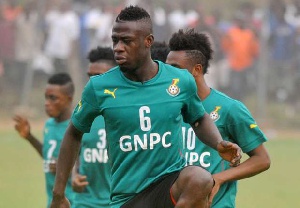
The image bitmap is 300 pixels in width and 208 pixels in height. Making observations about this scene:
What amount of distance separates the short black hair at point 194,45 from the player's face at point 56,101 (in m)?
2.40

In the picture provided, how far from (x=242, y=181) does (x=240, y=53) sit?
20.6ft

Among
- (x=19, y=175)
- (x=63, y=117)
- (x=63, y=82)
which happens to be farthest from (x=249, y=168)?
(x=19, y=175)

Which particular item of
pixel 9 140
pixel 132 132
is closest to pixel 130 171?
pixel 132 132

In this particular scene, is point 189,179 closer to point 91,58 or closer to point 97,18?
point 91,58

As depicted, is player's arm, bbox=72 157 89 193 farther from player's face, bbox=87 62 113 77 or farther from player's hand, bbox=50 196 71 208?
player's hand, bbox=50 196 71 208

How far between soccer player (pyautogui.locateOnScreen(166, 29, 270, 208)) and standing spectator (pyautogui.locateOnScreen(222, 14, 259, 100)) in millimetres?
13925

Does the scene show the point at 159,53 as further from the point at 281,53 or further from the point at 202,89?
the point at 281,53

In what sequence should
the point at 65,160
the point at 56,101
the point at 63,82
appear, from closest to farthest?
the point at 65,160 < the point at 56,101 < the point at 63,82

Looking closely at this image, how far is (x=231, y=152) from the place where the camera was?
549 cm

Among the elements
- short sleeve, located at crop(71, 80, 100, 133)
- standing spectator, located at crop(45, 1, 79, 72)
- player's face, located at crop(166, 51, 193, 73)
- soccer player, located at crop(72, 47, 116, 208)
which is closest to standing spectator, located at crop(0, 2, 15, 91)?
standing spectator, located at crop(45, 1, 79, 72)

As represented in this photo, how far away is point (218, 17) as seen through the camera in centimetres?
2100

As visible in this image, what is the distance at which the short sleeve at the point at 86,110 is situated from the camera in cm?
580

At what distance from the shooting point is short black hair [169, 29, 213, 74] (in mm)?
6980

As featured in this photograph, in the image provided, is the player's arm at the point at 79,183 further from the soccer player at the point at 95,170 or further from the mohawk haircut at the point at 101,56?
the mohawk haircut at the point at 101,56
